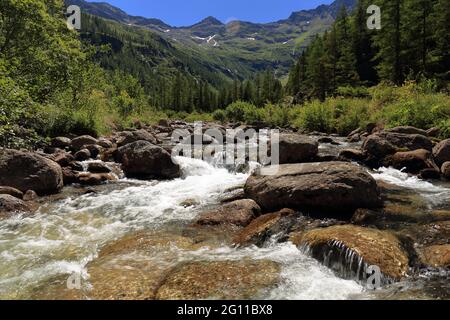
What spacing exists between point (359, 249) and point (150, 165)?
11.2 meters

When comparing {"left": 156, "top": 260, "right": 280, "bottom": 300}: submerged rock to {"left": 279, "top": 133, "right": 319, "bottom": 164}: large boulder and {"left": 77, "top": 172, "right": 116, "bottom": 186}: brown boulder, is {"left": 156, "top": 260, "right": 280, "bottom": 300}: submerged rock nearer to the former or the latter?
{"left": 279, "top": 133, "right": 319, "bottom": 164}: large boulder

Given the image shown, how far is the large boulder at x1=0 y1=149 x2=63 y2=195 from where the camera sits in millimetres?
12406

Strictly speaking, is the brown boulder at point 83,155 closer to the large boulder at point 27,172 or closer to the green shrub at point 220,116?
the large boulder at point 27,172

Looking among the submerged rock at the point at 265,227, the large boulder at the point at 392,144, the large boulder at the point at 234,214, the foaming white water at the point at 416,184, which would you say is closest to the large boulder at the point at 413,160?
the foaming white water at the point at 416,184

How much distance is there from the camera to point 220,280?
21.2 feet

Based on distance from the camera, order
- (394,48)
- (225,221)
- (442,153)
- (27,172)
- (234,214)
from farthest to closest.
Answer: (394,48) → (442,153) → (27,172) → (234,214) → (225,221)

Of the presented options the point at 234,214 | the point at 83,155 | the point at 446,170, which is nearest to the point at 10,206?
the point at 234,214

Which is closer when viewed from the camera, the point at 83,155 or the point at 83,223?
the point at 83,223

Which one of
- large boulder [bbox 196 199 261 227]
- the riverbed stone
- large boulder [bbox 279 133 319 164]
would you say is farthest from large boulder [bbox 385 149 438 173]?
the riverbed stone

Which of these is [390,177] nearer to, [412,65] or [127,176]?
[127,176]

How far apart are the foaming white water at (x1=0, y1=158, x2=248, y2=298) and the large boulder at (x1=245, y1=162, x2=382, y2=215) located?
93.4 inches

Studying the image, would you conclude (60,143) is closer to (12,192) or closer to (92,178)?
(92,178)

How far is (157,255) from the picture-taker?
7.87 metres

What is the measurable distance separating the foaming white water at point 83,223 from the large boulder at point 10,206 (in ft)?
1.42
